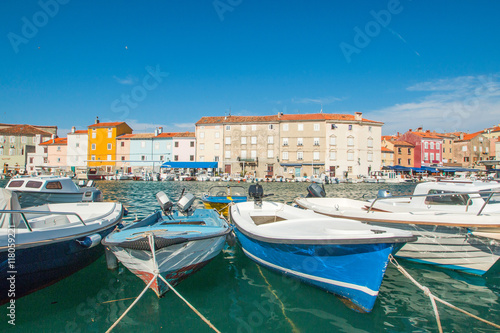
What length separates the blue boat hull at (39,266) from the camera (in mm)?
4772

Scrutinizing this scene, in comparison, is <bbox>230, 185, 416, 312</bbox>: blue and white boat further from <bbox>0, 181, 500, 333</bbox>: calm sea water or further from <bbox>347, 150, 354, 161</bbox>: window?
<bbox>347, 150, 354, 161</bbox>: window

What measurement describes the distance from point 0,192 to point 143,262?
3.46 meters

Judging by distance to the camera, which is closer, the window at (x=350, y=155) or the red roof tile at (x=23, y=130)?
the window at (x=350, y=155)

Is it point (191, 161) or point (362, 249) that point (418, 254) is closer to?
point (362, 249)

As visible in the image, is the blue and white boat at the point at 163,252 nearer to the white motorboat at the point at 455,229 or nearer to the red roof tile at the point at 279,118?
the white motorboat at the point at 455,229

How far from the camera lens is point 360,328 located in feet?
15.3

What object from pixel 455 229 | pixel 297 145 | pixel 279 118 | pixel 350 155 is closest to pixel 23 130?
pixel 279 118

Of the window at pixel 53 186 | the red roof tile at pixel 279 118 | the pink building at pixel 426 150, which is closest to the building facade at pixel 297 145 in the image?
the red roof tile at pixel 279 118

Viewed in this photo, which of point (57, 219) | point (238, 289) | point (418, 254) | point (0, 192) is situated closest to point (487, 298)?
point (418, 254)

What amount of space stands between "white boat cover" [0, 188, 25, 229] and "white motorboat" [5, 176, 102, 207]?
22.6 ft

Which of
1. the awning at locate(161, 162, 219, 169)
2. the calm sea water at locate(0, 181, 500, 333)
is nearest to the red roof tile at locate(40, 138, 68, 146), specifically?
the awning at locate(161, 162, 219, 169)

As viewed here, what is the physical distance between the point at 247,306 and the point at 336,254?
1.89 m

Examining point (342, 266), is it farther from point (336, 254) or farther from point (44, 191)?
point (44, 191)

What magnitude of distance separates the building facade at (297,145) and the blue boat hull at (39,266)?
1845 inches
